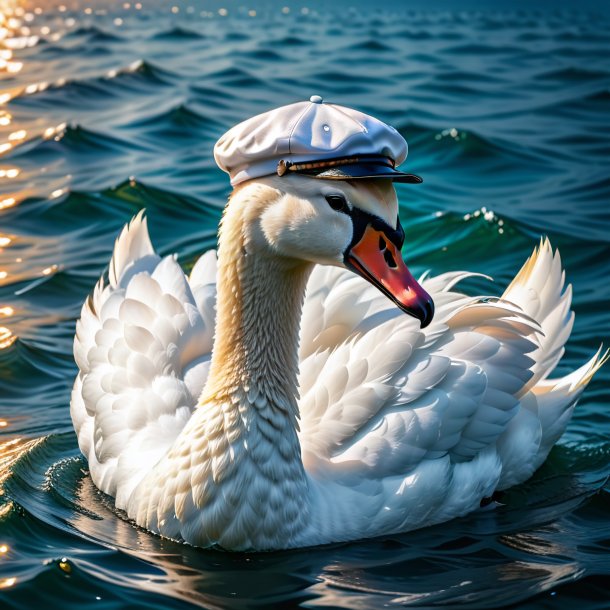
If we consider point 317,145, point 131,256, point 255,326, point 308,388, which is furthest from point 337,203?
point 131,256

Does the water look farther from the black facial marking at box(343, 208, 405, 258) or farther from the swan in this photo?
the black facial marking at box(343, 208, 405, 258)

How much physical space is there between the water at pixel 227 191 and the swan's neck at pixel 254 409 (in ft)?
0.54

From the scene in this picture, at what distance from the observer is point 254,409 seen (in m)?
5.38

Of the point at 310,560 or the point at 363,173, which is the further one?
the point at 310,560

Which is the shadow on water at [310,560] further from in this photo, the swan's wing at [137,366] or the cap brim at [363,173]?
the cap brim at [363,173]

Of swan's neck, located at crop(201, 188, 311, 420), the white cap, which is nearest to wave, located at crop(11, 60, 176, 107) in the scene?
swan's neck, located at crop(201, 188, 311, 420)

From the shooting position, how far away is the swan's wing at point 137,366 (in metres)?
5.83

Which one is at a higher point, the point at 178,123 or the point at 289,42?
the point at 178,123

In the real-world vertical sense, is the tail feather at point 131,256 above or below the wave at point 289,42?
above

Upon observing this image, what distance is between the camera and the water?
5.25 m

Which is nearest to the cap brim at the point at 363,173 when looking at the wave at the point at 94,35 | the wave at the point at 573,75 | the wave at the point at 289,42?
the wave at the point at 573,75

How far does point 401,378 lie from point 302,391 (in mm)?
504

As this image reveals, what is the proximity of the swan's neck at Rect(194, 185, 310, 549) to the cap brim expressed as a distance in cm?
47

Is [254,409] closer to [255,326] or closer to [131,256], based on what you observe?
[255,326]
